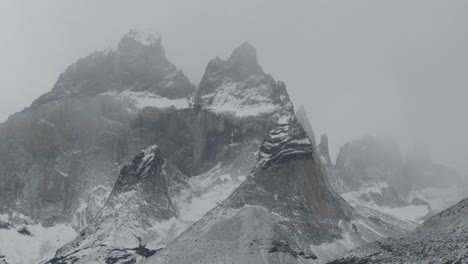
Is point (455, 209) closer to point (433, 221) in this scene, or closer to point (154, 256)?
point (433, 221)

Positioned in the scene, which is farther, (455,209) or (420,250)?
(455,209)

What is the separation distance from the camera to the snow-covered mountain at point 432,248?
434ft

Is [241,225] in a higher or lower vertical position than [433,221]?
higher

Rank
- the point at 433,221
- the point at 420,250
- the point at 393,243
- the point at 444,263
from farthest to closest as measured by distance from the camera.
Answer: the point at 433,221 → the point at 393,243 → the point at 420,250 → the point at 444,263

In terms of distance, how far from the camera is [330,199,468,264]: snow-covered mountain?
132250mm

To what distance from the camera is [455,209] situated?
181875mm

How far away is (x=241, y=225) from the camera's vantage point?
19625cm

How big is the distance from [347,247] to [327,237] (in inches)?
225

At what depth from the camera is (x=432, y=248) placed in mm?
141250

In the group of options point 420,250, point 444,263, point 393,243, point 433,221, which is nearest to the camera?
point 444,263

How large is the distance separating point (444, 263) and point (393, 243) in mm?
37750

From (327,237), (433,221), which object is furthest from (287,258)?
(433,221)

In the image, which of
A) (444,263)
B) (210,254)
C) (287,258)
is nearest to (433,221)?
(287,258)

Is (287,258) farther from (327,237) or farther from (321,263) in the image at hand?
(327,237)
